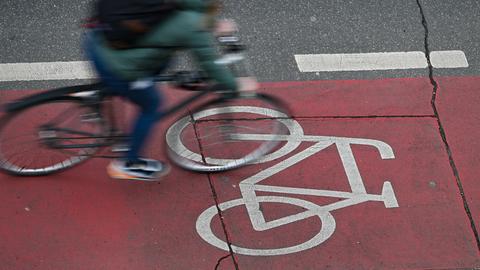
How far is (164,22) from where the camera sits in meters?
3.85

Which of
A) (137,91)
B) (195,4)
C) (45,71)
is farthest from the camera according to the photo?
(45,71)

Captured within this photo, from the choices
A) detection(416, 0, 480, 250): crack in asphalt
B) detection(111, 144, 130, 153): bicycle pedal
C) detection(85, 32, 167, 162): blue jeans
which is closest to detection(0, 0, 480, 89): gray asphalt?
detection(416, 0, 480, 250): crack in asphalt

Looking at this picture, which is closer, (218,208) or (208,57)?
(208,57)

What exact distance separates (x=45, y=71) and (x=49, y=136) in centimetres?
124

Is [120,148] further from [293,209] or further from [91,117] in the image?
[293,209]

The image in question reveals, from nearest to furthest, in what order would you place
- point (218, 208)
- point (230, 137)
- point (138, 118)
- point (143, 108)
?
point (143, 108)
point (138, 118)
point (218, 208)
point (230, 137)

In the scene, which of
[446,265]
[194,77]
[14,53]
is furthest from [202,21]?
[14,53]

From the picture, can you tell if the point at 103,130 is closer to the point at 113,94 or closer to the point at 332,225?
the point at 113,94

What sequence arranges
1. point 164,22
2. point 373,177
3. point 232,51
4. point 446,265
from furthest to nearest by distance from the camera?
point 373,177, point 446,265, point 232,51, point 164,22

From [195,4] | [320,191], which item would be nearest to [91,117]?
[195,4]

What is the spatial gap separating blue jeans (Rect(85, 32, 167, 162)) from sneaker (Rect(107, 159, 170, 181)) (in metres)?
0.38

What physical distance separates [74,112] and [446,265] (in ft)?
9.22

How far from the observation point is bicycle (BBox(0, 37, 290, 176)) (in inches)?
175

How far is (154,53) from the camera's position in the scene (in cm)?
396
